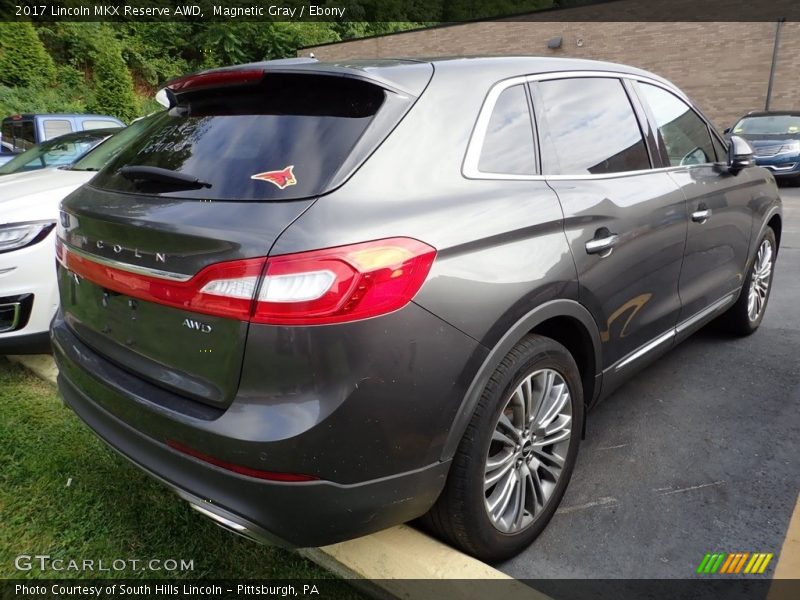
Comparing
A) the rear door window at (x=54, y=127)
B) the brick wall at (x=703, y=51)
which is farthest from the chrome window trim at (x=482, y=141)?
the brick wall at (x=703, y=51)

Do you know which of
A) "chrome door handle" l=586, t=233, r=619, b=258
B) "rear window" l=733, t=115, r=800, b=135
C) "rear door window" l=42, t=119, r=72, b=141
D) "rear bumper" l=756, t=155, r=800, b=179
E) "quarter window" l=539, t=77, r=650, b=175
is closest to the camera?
"chrome door handle" l=586, t=233, r=619, b=258

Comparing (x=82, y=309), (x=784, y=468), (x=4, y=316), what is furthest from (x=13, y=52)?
(x=784, y=468)

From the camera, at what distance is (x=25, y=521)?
2.37 meters

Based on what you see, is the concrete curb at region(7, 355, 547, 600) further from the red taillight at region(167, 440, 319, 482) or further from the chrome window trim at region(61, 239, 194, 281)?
the chrome window trim at region(61, 239, 194, 281)

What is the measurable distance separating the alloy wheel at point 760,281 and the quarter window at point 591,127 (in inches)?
70.1

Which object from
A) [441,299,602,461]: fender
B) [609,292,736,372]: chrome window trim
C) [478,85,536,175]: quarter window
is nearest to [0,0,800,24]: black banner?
[609,292,736,372]: chrome window trim

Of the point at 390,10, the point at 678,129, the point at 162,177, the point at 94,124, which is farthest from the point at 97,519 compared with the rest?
the point at 390,10

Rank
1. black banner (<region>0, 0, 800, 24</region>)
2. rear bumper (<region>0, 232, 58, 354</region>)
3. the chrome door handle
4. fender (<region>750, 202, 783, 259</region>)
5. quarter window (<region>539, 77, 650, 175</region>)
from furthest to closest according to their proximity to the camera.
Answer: black banner (<region>0, 0, 800, 24</region>) → fender (<region>750, 202, 783, 259</region>) → rear bumper (<region>0, 232, 58, 354</region>) → quarter window (<region>539, 77, 650, 175</region>) → the chrome door handle

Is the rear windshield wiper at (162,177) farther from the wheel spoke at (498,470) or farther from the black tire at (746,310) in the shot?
the black tire at (746,310)

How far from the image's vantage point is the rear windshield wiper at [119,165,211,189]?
6.06 feet

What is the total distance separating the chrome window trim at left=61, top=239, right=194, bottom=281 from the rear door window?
1074cm

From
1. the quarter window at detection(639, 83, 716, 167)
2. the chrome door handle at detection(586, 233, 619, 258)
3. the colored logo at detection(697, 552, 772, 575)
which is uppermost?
the quarter window at detection(639, 83, 716, 167)

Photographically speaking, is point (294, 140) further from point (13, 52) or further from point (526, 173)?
point (13, 52)

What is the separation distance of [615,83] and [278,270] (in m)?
2.04
